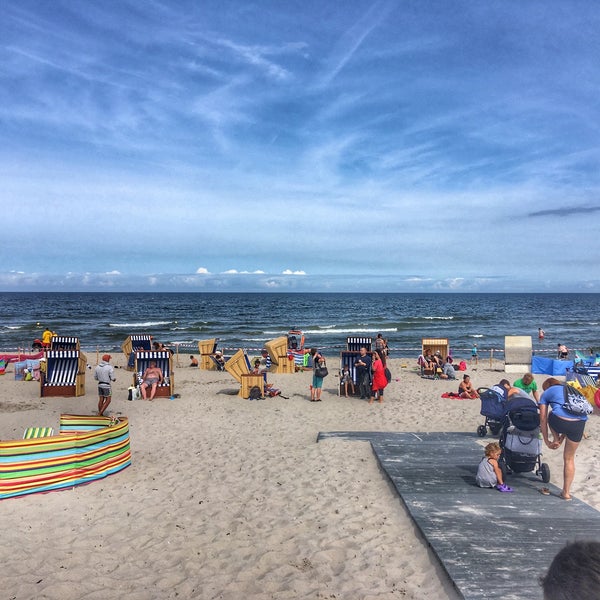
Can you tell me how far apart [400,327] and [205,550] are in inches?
1866

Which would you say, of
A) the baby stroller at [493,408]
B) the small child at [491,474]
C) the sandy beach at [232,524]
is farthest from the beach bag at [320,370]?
the small child at [491,474]

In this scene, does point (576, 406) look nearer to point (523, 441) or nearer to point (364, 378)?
point (523, 441)

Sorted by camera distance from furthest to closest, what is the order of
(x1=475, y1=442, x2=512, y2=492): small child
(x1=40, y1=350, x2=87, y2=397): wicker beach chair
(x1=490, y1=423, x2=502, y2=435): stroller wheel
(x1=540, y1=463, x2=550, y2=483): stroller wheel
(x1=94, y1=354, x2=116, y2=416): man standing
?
(x1=40, y1=350, x2=87, y2=397): wicker beach chair → (x1=94, y1=354, x2=116, y2=416): man standing → (x1=490, y1=423, x2=502, y2=435): stroller wheel → (x1=540, y1=463, x2=550, y2=483): stroller wheel → (x1=475, y1=442, x2=512, y2=492): small child

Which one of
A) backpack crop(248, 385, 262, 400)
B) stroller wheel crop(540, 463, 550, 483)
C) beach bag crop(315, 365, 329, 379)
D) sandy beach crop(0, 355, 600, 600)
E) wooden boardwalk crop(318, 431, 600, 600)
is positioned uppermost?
beach bag crop(315, 365, 329, 379)

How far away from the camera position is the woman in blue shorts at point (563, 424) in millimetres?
6336

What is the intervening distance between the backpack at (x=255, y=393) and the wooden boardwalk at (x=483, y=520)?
7.17 metres

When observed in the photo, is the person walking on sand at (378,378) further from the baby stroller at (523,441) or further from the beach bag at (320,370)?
the baby stroller at (523,441)

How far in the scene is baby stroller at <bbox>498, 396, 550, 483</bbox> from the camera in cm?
712

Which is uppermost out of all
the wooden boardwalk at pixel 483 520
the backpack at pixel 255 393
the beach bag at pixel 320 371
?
the beach bag at pixel 320 371

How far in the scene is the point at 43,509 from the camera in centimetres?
676

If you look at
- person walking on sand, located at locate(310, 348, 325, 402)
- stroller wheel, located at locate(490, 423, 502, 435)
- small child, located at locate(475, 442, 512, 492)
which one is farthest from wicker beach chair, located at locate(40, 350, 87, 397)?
small child, located at locate(475, 442, 512, 492)

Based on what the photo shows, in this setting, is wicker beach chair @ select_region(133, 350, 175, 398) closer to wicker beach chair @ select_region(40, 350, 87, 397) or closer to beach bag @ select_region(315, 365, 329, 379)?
wicker beach chair @ select_region(40, 350, 87, 397)

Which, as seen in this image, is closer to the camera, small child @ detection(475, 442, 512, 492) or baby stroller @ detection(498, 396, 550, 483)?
small child @ detection(475, 442, 512, 492)

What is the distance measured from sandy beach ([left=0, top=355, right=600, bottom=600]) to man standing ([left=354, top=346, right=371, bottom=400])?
→ 312 centimetres
